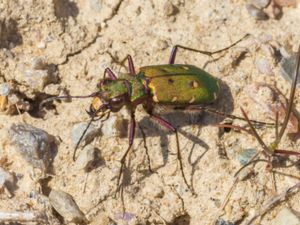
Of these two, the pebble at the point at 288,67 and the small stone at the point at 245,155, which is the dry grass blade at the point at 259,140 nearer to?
the small stone at the point at 245,155

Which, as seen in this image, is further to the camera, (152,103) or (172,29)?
(172,29)

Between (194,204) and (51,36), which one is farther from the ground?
(51,36)

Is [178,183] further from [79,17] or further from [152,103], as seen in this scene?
[79,17]

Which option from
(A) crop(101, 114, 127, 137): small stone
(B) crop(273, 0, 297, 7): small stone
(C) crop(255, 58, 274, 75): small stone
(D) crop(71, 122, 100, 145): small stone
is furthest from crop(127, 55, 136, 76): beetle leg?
(B) crop(273, 0, 297, 7): small stone

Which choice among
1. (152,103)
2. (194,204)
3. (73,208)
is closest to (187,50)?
(152,103)

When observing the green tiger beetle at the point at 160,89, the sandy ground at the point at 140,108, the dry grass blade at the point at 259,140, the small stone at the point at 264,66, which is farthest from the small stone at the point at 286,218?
the small stone at the point at 264,66
